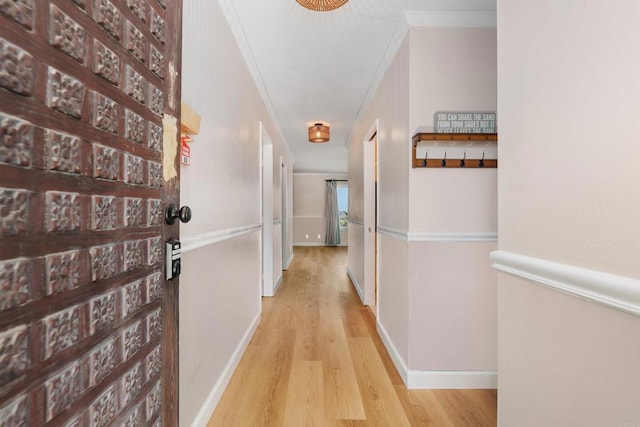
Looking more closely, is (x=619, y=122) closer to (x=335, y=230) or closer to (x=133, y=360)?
(x=133, y=360)

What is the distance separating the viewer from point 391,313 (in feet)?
8.32

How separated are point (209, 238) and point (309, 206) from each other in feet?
27.6

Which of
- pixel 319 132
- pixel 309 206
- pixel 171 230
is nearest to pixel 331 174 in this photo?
pixel 309 206

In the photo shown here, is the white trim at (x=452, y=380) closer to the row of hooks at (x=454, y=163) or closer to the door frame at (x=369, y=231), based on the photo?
the row of hooks at (x=454, y=163)

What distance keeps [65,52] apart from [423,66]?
195 centimetres

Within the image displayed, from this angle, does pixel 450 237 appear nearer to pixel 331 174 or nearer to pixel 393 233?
pixel 393 233

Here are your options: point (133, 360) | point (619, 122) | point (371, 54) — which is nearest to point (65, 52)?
point (133, 360)

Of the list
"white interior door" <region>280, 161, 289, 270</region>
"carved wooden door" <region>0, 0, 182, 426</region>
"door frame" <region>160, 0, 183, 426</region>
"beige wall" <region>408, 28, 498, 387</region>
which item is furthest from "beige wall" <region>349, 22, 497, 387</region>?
"white interior door" <region>280, 161, 289, 270</region>

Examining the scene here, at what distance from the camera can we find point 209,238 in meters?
1.67

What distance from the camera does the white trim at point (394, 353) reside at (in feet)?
6.93

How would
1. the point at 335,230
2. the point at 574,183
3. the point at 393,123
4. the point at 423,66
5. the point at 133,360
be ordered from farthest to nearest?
the point at 335,230 < the point at 393,123 < the point at 423,66 < the point at 574,183 < the point at 133,360

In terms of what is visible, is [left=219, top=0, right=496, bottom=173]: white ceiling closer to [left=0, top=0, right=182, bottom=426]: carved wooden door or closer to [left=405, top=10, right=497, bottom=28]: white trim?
[left=405, top=10, right=497, bottom=28]: white trim

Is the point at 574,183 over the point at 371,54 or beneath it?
beneath

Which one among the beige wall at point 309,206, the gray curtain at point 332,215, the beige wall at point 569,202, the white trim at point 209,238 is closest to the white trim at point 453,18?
the beige wall at point 569,202
